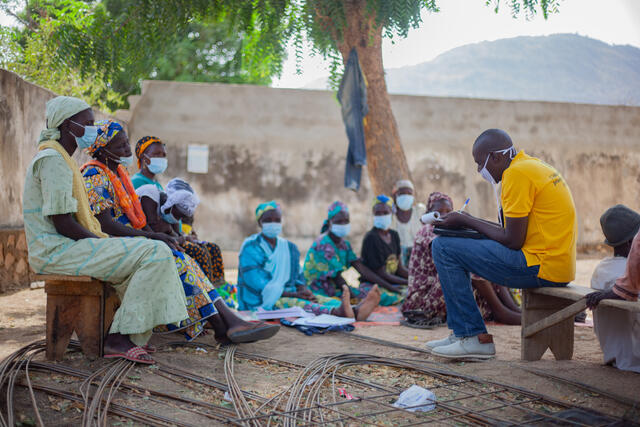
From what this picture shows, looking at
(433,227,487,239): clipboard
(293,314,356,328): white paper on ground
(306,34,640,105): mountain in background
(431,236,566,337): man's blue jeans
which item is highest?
(306,34,640,105): mountain in background

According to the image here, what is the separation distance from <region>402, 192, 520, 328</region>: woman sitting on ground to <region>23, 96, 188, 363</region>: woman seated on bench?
287cm

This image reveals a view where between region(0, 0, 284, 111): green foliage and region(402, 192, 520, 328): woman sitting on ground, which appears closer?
region(402, 192, 520, 328): woman sitting on ground

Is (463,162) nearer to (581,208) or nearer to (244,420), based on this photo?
(581,208)

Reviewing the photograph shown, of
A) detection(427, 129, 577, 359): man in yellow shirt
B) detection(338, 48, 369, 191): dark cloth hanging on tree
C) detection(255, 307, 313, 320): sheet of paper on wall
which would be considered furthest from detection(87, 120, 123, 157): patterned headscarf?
detection(338, 48, 369, 191): dark cloth hanging on tree

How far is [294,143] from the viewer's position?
40.2 feet

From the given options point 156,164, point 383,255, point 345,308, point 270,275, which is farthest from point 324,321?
point 156,164

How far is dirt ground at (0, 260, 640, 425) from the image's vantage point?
318cm

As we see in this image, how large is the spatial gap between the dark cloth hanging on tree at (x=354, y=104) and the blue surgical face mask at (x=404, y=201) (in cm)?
103

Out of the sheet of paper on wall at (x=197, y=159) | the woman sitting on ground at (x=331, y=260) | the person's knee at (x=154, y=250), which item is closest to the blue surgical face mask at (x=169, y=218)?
the person's knee at (x=154, y=250)

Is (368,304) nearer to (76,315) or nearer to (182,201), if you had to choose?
(182,201)

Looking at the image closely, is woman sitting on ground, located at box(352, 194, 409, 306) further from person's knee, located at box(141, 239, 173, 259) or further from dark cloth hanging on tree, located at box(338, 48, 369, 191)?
person's knee, located at box(141, 239, 173, 259)

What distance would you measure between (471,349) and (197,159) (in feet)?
29.5

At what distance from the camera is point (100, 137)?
4227 mm

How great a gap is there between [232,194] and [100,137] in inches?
307
